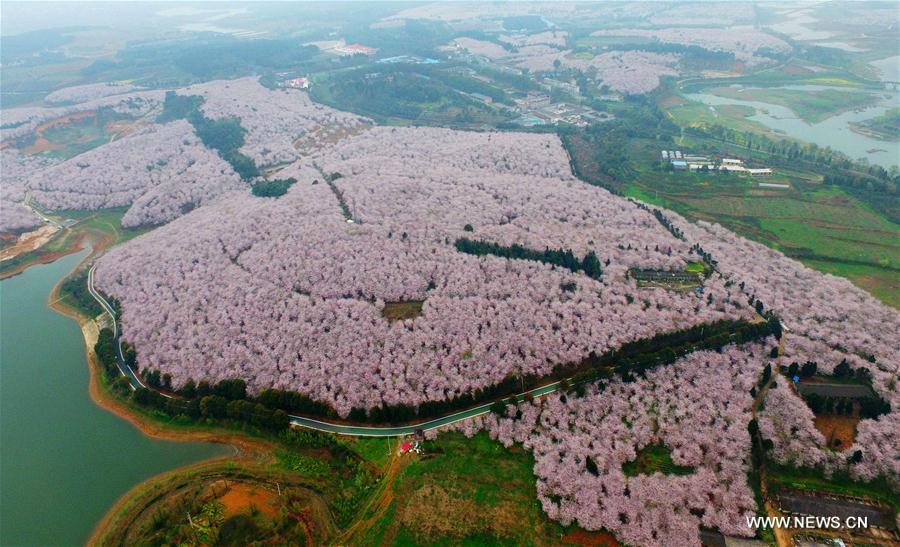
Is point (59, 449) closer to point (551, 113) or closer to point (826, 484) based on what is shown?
point (826, 484)

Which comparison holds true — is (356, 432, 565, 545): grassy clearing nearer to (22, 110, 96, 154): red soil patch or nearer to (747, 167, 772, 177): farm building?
(747, 167, 772, 177): farm building

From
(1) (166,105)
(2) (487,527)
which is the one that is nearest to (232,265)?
(2) (487,527)

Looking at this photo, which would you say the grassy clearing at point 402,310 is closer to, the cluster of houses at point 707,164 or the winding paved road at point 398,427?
the winding paved road at point 398,427

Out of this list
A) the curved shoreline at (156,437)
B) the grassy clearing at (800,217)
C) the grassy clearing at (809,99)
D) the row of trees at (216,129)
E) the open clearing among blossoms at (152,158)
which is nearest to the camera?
the curved shoreline at (156,437)

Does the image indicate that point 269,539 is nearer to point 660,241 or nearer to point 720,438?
point 720,438

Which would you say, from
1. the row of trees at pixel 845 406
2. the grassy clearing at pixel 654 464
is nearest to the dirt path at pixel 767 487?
the row of trees at pixel 845 406

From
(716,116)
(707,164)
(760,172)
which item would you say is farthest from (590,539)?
(716,116)
